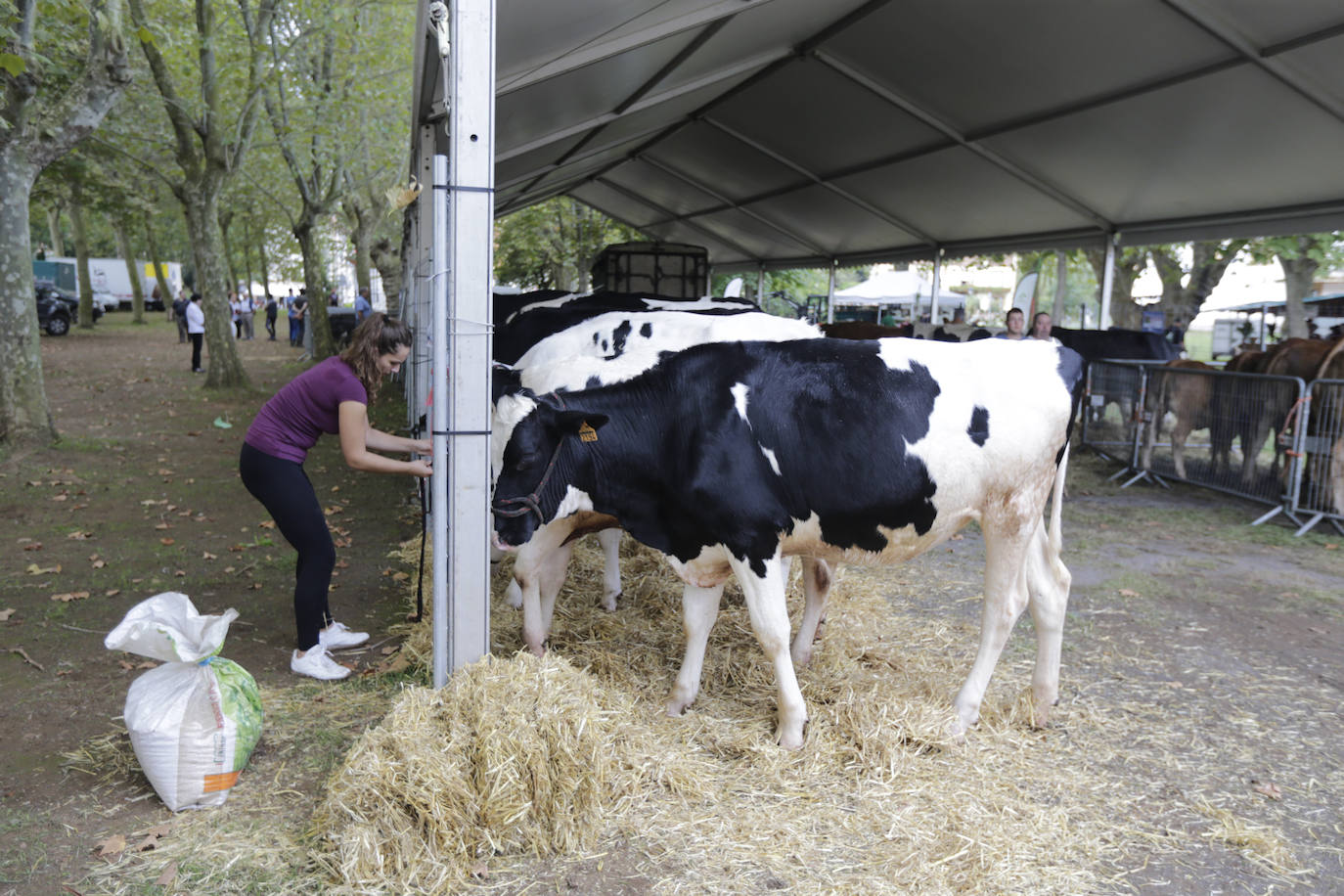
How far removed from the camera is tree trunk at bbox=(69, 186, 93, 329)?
28984 mm

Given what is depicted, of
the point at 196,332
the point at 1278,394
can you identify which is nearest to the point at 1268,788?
the point at 1278,394

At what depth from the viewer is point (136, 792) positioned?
3.78 meters

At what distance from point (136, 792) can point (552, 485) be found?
217 centimetres

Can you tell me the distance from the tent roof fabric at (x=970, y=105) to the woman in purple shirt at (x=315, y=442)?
221cm

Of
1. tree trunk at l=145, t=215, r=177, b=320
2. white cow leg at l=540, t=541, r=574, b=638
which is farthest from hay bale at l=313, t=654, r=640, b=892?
tree trunk at l=145, t=215, r=177, b=320

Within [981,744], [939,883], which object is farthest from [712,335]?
[939,883]

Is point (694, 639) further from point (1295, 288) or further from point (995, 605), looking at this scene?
point (1295, 288)

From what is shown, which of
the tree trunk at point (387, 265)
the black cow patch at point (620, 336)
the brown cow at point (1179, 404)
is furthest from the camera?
the tree trunk at point (387, 265)

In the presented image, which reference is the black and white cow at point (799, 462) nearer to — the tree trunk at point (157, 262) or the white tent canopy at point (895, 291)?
the white tent canopy at point (895, 291)

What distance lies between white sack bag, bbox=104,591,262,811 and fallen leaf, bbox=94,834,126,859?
0.22 meters

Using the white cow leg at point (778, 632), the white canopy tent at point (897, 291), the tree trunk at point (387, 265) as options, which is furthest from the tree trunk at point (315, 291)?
the white canopy tent at point (897, 291)

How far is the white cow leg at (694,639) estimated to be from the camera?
15.0 feet

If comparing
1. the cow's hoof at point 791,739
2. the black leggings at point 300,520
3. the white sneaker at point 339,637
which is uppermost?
the black leggings at point 300,520

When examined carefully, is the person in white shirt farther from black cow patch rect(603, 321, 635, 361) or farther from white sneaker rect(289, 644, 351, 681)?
white sneaker rect(289, 644, 351, 681)
